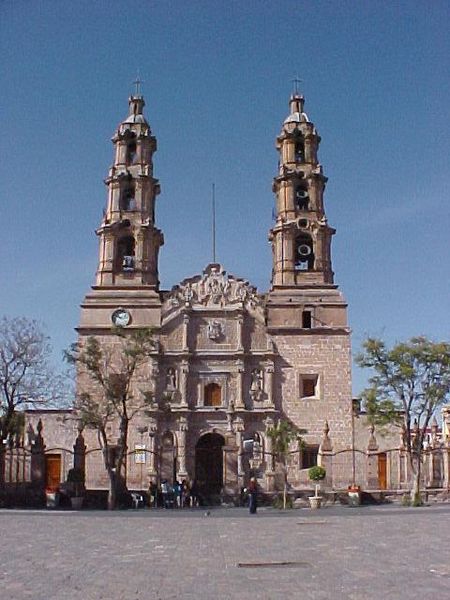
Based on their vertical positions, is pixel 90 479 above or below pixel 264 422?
below

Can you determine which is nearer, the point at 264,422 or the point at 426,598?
the point at 426,598

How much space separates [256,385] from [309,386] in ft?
9.65


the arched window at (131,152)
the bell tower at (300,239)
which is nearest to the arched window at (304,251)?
the bell tower at (300,239)

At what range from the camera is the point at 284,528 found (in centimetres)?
2070

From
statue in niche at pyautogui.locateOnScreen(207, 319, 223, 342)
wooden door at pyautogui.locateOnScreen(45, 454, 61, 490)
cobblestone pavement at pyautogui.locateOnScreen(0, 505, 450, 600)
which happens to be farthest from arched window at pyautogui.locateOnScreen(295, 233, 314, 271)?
cobblestone pavement at pyautogui.locateOnScreen(0, 505, 450, 600)

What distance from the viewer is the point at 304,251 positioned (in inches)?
1759

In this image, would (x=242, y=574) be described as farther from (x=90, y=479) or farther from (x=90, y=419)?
(x=90, y=479)

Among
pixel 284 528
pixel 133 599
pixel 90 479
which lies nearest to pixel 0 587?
pixel 133 599

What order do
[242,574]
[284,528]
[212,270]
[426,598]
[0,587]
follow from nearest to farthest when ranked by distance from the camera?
[426,598], [0,587], [242,574], [284,528], [212,270]

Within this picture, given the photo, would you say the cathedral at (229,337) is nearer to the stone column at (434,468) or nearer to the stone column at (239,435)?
the stone column at (239,435)

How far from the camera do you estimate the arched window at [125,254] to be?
4459 cm

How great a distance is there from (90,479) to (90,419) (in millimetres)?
8658

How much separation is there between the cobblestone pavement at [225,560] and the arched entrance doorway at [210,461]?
18679 millimetres

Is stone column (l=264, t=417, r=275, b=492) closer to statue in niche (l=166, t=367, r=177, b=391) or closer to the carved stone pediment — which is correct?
statue in niche (l=166, t=367, r=177, b=391)
